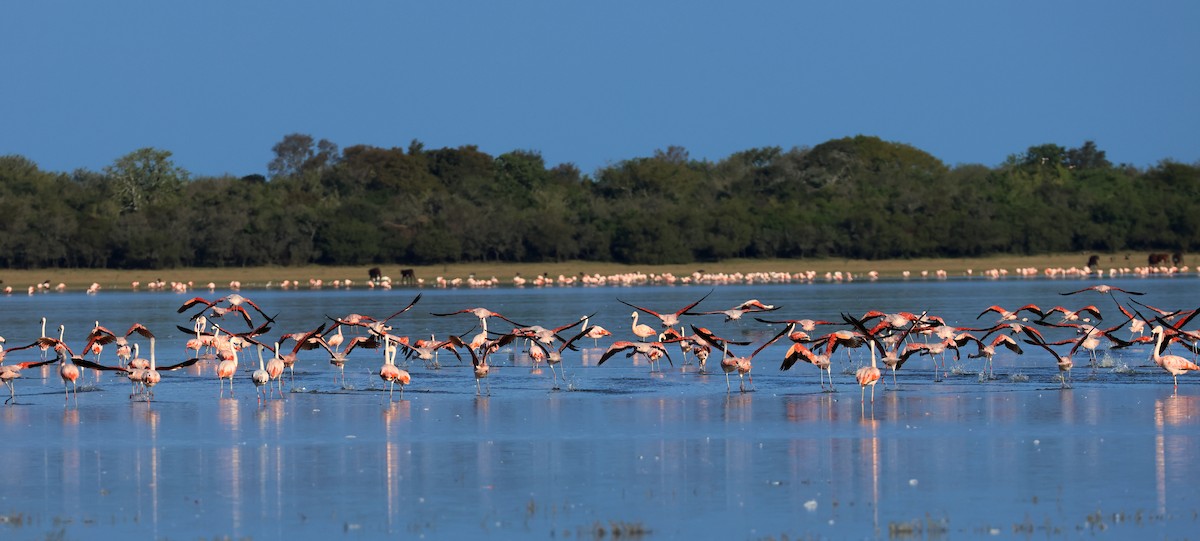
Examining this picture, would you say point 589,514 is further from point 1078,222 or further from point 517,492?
point 1078,222

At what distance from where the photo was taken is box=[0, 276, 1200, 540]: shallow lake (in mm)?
9414

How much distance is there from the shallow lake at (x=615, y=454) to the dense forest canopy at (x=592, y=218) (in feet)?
134

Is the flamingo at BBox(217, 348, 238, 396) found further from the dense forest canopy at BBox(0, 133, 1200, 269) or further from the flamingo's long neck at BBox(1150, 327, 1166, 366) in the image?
the dense forest canopy at BBox(0, 133, 1200, 269)

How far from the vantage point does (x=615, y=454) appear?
12039mm

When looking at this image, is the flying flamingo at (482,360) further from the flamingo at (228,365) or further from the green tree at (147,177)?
the green tree at (147,177)

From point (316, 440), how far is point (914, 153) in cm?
8434

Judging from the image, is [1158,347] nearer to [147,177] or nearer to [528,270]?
[528,270]

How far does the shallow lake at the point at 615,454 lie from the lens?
9.41 metres

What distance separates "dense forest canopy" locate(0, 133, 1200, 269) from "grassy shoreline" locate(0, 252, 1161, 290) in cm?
79

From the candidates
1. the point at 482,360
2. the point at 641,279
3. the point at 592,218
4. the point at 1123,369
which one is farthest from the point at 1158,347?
the point at 592,218

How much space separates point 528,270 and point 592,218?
7.14 meters

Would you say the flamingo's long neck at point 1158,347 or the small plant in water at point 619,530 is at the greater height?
the flamingo's long neck at point 1158,347

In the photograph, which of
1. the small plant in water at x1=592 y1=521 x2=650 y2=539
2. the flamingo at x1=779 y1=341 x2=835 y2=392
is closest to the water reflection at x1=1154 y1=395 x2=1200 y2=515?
the small plant in water at x1=592 y1=521 x2=650 y2=539

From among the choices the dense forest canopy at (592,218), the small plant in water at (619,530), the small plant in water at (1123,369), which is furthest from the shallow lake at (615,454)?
the dense forest canopy at (592,218)
